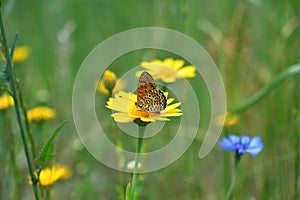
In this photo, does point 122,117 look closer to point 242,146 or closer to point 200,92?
point 242,146

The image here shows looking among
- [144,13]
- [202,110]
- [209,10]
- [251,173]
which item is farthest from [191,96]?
[209,10]

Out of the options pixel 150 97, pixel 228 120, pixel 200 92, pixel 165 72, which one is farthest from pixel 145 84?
pixel 200 92

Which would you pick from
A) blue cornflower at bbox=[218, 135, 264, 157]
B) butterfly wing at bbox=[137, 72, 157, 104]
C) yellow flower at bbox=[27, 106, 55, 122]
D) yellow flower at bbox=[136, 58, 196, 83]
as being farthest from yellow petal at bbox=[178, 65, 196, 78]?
yellow flower at bbox=[27, 106, 55, 122]

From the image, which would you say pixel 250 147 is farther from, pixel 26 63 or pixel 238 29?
pixel 26 63

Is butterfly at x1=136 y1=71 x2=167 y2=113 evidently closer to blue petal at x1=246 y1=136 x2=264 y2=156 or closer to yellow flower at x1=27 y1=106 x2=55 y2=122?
blue petal at x1=246 y1=136 x2=264 y2=156

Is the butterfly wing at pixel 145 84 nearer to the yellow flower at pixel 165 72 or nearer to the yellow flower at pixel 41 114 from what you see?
the yellow flower at pixel 165 72

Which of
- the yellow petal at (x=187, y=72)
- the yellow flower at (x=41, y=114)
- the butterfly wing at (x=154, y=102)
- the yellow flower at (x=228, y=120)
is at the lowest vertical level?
the yellow flower at (x=228, y=120)

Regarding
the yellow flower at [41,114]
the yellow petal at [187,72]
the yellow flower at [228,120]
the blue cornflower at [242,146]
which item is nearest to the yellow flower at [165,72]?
the yellow petal at [187,72]
